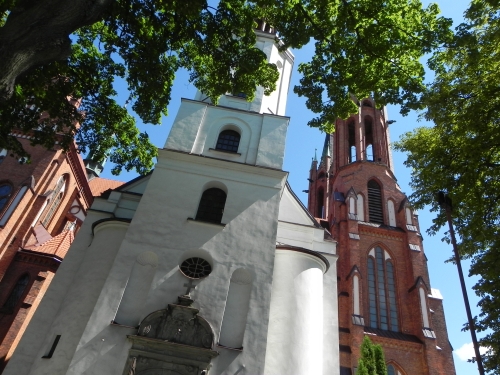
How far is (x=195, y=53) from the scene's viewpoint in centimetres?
1134

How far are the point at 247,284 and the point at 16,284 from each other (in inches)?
413

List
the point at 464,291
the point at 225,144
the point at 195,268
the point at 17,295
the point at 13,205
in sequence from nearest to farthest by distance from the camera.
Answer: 1. the point at 464,291
2. the point at 195,268
3. the point at 225,144
4. the point at 17,295
5. the point at 13,205

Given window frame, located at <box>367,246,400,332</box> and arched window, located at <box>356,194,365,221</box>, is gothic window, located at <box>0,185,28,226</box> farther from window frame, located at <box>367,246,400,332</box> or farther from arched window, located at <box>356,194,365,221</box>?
arched window, located at <box>356,194,365,221</box>

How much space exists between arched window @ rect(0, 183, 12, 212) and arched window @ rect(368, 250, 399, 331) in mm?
18513

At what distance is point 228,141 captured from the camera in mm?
14531

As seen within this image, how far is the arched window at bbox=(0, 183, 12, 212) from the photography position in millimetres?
16413


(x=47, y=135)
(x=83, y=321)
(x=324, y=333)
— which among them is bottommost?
(x=83, y=321)

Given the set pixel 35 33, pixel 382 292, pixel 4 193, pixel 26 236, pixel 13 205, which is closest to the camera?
pixel 35 33

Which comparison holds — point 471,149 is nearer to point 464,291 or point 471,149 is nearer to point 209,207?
point 464,291

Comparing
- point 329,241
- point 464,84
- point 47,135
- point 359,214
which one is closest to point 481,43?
point 464,84

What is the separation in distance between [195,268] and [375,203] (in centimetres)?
1886

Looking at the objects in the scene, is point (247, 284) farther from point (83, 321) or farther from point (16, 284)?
point (16, 284)

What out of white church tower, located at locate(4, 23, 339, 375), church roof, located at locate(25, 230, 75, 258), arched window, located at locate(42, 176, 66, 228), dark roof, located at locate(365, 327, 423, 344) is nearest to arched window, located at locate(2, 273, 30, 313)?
church roof, located at locate(25, 230, 75, 258)

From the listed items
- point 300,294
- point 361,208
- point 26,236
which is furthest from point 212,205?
point 361,208
